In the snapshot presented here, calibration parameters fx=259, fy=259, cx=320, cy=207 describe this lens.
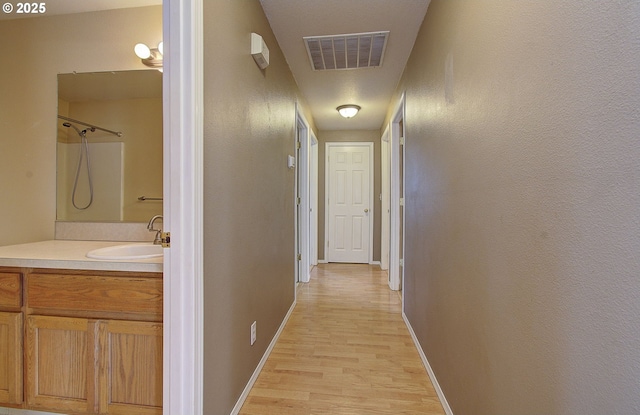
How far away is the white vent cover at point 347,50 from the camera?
2.10 meters

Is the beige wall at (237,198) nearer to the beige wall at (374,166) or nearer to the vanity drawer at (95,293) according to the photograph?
the vanity drawer at (95,293)

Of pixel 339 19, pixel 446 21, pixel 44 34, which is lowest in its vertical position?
pixel 446 21

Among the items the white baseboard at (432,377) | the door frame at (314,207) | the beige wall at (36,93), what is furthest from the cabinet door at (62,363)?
the door frame at (314,207)

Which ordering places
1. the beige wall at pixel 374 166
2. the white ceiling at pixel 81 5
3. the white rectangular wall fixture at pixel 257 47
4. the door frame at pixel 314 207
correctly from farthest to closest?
the beige wall at pixel 374 166 → the door frame at pixel 314 207 → the white ceiling at pixel 81 5 → the white rectangular wall fixture at pixel 257 47

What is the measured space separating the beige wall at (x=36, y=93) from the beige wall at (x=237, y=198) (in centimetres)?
87

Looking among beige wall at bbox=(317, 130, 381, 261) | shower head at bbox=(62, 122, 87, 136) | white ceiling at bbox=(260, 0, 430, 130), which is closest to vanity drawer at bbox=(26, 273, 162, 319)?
shower head at bbox=(62, 122, 87, 136)

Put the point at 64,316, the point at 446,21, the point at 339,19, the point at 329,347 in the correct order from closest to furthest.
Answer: the point at 64,316 < the point at 446,21 < the point at 339,19 < the point at 329,347

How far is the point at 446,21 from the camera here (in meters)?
1.42

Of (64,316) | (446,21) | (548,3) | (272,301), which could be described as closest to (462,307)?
(548,3)

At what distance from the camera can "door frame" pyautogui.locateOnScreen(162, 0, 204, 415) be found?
3.11ft

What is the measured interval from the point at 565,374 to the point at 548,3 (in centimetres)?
93

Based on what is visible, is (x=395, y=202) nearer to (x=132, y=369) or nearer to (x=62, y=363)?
(x=132, y=369)

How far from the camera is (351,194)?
15.6 feet

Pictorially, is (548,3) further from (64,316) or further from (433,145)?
(64,316)
